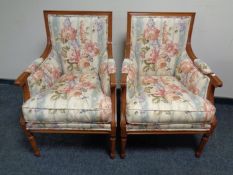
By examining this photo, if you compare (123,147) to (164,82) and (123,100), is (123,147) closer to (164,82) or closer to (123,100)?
(123,100)

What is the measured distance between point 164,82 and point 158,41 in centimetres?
31

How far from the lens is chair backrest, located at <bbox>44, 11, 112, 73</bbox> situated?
1.51 metres

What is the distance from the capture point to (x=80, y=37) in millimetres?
1558

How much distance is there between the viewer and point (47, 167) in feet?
4.56

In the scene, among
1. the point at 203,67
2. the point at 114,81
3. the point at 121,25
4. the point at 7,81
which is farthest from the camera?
the point at 7,81

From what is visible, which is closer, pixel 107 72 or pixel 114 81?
pixel 114 81

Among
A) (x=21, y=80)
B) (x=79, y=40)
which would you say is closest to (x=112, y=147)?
(x=21, y=80)

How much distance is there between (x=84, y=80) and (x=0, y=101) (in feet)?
3.47

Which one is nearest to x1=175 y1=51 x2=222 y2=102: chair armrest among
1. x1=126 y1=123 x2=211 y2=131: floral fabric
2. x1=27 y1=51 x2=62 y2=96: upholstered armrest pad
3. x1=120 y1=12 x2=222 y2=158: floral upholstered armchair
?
x1=120 y1=12 x2=222 y2=158: floral upholstered armchair

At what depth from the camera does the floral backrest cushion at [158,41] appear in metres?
1.50

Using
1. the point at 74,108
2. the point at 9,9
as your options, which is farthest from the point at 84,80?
the point at 9,9

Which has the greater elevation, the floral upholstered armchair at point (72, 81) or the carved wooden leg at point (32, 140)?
the floral upholstered armchair at point (72, 81)

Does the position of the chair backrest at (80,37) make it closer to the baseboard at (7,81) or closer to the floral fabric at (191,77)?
the floral fabric at (191,77)

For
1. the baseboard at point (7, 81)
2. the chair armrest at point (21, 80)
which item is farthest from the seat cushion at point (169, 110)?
the baseboard at point (7, 81)
